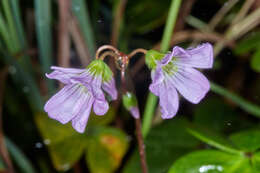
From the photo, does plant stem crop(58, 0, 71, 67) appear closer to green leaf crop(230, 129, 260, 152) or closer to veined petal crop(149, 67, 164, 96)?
veined petal crop(149, 67, 164, 96)

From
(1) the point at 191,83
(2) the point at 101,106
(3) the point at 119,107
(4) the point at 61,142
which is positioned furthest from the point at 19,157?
(1) the point at 191,83

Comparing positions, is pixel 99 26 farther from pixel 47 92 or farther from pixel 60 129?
pixel 60 129

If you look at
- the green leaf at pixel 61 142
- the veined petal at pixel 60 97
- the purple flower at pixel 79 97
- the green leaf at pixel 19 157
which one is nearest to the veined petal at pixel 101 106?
the purple flower at pixel 79 97

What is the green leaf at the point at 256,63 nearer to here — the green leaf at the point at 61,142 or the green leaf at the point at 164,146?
the green leaf at the point at 164,146

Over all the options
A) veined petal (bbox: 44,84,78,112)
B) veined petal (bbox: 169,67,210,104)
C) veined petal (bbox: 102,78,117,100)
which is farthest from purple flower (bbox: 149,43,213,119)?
veined petal (bbox: 44,84,78,112)

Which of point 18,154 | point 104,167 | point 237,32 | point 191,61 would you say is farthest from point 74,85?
point 237,32

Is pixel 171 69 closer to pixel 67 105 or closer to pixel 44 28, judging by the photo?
pixel 67 105

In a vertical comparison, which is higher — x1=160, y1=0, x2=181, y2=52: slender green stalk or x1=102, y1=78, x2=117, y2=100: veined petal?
x1=160, y1=0, x2=181, y2=52: slender green stalk
